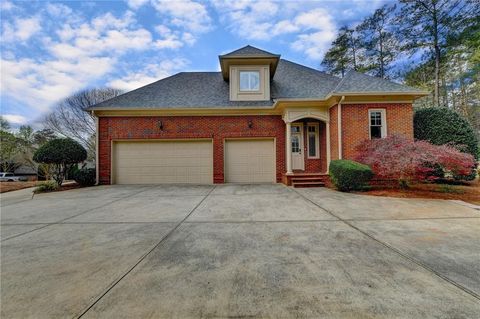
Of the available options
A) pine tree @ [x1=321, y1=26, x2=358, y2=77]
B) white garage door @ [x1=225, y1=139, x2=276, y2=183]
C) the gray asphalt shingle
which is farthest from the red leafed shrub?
pine tree @ [x1=321, y1=26, x2=358, y2=77]

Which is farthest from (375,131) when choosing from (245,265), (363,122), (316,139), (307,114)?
(245,265)

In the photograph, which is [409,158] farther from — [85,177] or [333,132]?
[85,177]

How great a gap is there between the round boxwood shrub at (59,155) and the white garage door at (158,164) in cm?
149

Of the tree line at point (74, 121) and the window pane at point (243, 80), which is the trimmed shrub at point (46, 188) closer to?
the window pane at point (243, 80)

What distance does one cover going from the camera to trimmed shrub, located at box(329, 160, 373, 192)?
21.7ft

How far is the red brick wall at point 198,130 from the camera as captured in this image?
9.66m

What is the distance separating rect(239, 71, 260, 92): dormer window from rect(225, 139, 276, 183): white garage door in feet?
9.20

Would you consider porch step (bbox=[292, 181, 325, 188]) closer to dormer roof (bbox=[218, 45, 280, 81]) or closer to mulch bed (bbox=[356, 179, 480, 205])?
mulch bed (bbox=[356, 179, 480, 205])

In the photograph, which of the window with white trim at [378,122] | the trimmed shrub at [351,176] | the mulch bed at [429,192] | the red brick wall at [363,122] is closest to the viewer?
the mulch bed at [429,192]

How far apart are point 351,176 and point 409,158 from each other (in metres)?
1.59

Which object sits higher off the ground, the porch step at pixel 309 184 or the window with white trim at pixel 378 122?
the window with white trim at pixel 378 122

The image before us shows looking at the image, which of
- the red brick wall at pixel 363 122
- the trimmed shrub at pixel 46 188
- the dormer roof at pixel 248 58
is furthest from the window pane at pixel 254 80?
the trimmed shrub at pixel 46 188

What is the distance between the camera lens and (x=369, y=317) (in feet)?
5.09

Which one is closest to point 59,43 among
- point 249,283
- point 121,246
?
point 121,246
